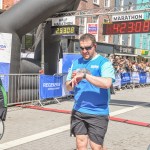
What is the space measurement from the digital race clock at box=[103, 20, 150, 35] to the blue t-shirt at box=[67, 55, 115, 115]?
374 inches

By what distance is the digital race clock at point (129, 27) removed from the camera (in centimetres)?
1348

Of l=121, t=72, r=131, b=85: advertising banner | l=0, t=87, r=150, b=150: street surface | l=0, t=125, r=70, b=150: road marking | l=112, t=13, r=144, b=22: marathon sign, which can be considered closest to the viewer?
l=0, t=125, r=70, b=150: road marking

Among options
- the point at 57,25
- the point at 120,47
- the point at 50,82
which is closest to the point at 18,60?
the point at 50,82

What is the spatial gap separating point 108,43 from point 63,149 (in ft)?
89.5

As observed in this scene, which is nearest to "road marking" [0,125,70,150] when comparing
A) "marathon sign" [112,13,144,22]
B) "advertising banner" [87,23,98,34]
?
"marathon sign" [112,13,144,22]

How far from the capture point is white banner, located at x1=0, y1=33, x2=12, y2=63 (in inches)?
444

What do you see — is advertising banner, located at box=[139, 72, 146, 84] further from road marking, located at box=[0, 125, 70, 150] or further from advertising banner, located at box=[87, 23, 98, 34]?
road marking, located at box=[0, 125, 70, 150]

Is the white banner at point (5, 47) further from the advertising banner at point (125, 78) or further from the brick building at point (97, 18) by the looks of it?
the brick building at point (97, 18)

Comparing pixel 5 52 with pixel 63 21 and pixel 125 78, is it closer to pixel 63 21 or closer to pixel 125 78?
pixel 63 21

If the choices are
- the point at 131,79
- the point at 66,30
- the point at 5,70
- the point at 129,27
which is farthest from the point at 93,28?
the point at 5,70

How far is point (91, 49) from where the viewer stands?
4.19m

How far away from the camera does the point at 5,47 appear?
11367mm

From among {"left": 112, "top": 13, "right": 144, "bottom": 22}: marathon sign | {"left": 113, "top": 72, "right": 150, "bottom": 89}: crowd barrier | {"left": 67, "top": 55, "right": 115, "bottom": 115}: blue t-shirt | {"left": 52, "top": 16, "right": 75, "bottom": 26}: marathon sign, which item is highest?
{"left": 112, "top": 13, "right": 144, "bottom": 22}: marathon sign

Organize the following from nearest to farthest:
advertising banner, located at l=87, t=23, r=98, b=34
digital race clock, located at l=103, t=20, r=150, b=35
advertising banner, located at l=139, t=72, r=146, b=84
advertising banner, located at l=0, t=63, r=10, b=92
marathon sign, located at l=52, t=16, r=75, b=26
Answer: advertising banner, located at l=0, t=63, r=10, b=92
marathon sign, located at l=52, t=16, r=75, b=26
digital race clock, located at l=103, t=20, r=150, b=35
advertising banner, located at l=87, t=23, r=98, b=34
advertising banner, located at l=139, t=72, r=146, b=84
